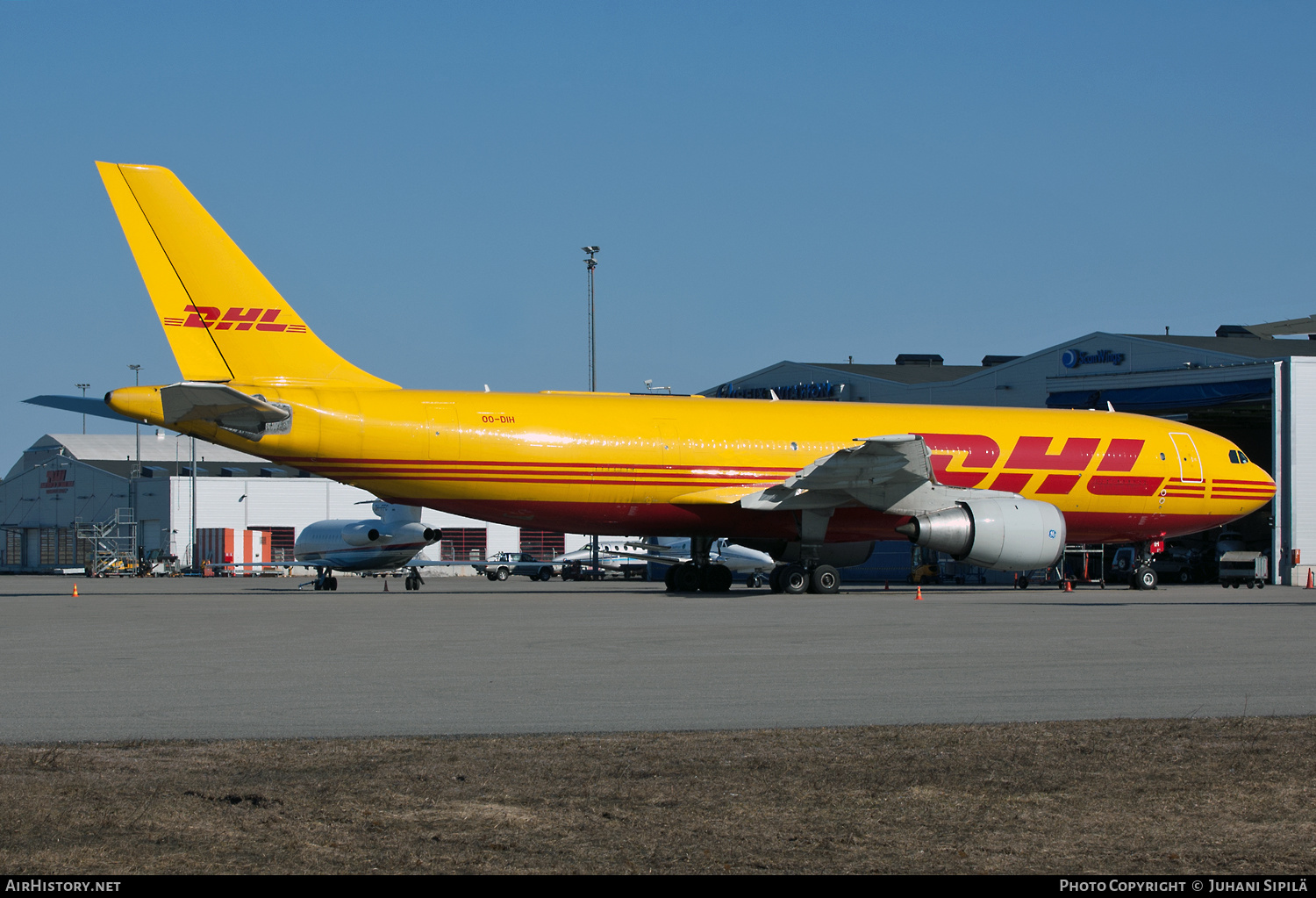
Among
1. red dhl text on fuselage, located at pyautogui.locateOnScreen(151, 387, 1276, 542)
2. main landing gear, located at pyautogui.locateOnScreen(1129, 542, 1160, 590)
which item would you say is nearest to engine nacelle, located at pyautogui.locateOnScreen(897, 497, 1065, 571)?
red dhl text on fuselage, located at pyautogui.locateOnScreen(151, 387, 1276, 542)

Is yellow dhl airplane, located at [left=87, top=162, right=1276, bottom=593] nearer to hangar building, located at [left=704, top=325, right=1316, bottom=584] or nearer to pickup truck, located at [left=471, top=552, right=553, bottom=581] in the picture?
hangar building, located at [left=704, top=325, right=1316, bottom=584]

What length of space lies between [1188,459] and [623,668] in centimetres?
2298

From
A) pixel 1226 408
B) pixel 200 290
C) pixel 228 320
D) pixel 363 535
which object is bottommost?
pixel 363 535

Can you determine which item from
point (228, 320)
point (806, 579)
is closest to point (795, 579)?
point (806, 579)

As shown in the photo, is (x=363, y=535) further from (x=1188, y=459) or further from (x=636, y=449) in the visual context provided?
(x=1188, y=459)

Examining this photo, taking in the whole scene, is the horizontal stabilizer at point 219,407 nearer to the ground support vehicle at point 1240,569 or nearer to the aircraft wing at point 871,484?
the aircraft wing at point 871,484

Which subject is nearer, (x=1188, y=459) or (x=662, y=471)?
(x=662, y=471)

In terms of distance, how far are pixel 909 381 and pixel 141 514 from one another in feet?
164

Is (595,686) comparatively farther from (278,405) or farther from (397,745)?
(278,405)

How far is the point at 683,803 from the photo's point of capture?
6336 mm

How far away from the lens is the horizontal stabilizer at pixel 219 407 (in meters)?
22.9

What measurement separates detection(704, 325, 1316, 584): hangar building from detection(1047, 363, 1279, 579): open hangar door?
0.14 ft

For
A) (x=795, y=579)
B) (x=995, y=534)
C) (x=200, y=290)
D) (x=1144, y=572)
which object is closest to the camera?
(x=200, y=290)

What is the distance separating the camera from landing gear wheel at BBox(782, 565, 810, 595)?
27891 mm
